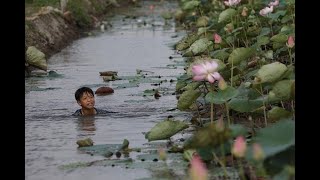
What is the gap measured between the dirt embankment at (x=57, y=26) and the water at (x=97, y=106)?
0.82ft

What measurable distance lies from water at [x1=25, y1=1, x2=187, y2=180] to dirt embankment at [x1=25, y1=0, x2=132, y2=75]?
0.82 feet

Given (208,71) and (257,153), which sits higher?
(208,71)

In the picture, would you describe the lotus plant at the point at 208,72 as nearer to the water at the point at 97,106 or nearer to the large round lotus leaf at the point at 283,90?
the large round lotus leaf at the point at 283,90

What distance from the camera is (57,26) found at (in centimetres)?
1530

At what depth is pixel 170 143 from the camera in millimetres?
6059

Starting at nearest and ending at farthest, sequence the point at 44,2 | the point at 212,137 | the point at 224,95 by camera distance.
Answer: the point at 212,137
the point at 224,95
the point at 44,2

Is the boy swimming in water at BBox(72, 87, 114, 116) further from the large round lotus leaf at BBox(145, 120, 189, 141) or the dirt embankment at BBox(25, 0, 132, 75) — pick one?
the dirt embankment at BBox(25, 0, 132, 75)

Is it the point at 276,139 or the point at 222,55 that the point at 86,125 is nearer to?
the point at 222,55

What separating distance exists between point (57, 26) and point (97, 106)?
7266mm

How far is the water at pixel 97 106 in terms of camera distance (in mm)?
5621

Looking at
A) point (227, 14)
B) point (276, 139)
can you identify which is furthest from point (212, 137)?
point (227, 14)
